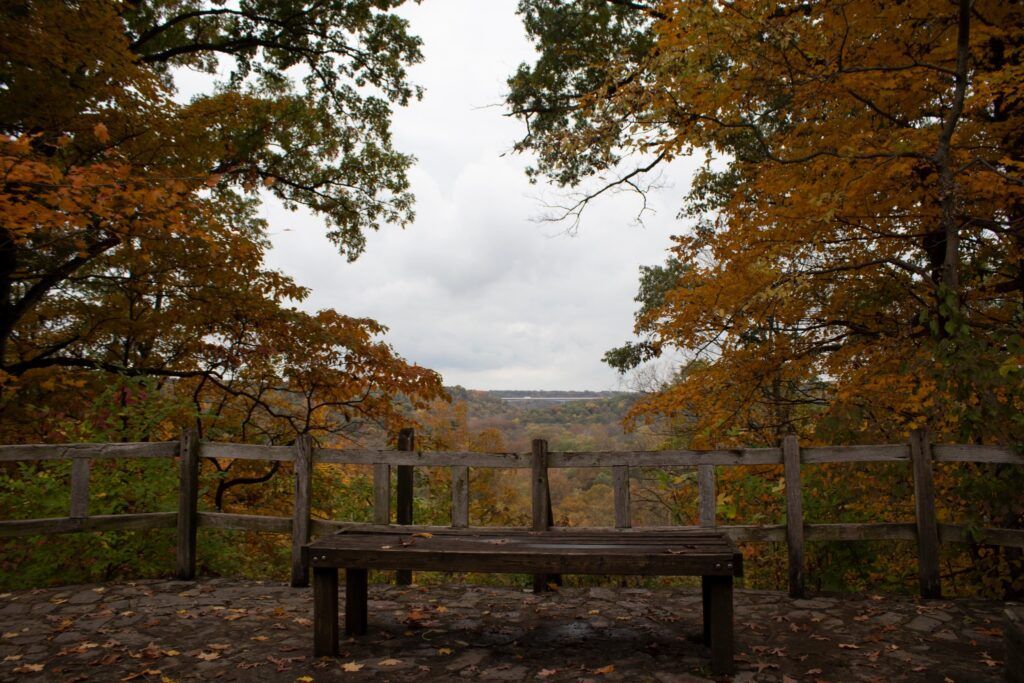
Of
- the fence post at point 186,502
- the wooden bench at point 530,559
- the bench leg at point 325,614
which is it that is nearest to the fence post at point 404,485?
the wooden bench at point 530,559

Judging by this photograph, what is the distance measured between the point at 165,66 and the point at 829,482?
13.6m

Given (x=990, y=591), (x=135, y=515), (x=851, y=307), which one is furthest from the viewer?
(x=851, y=307)

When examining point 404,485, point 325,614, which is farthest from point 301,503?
point 325,614

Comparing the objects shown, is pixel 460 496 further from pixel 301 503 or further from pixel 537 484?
pixel 301 503

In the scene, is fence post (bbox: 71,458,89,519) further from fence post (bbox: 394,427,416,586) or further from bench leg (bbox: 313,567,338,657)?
bench leg (bbox: 313,567,338,657)

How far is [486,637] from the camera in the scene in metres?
4.60

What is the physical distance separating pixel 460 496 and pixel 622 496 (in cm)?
148

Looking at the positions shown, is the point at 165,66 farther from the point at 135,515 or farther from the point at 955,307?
the point at 955,307

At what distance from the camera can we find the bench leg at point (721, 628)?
3.81 meters

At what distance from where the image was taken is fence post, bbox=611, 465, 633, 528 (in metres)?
5.62

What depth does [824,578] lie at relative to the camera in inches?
252

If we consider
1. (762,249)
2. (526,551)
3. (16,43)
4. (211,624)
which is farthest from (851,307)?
(16,43)

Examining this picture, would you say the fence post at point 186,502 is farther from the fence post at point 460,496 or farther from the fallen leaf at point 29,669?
the fence post at point 460,496

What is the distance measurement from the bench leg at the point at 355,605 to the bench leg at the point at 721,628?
2433mm
